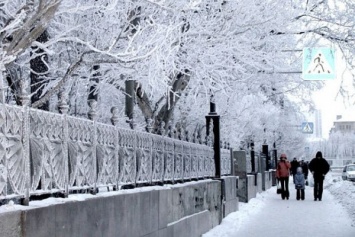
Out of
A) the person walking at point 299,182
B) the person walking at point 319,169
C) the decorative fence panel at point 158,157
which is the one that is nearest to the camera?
the decorative fence panel at point 158,157

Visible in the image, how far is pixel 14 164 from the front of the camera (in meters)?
5.84

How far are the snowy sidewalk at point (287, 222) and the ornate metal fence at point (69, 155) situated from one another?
341 cm

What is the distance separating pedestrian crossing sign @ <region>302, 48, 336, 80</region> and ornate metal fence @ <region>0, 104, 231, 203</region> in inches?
189

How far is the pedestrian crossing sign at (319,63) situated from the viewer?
15383mm

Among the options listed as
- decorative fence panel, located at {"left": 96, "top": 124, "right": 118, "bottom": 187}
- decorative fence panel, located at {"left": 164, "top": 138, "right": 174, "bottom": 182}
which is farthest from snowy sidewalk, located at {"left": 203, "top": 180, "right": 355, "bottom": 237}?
decorative fence panel, located at {"left": 96, "top": 124, "right": 118, "bottom": 187}

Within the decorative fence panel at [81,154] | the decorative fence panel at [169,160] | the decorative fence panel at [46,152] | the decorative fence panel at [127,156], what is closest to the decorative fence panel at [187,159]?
the decorative fence panel at [169,160]

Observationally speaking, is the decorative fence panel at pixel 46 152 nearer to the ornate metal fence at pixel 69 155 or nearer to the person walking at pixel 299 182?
the ornate metal fence at pixel 69 155

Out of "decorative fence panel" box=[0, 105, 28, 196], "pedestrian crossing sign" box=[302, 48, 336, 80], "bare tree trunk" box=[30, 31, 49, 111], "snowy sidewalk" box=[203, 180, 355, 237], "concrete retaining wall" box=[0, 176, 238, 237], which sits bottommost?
"snowy sidewalk" box=[203, 180, 355, 237]

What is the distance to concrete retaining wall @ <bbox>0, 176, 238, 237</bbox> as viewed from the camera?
566 cm

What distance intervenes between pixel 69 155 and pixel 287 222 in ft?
34.1

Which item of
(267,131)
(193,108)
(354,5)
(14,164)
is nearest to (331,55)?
(354,5)

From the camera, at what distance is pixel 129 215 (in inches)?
345

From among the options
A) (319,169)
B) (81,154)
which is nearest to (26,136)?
(81,154)

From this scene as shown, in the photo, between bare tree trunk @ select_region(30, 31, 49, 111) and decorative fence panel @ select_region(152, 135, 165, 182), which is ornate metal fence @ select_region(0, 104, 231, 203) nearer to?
decorative fence panel @ select_region(152, 135, 165, 182)
